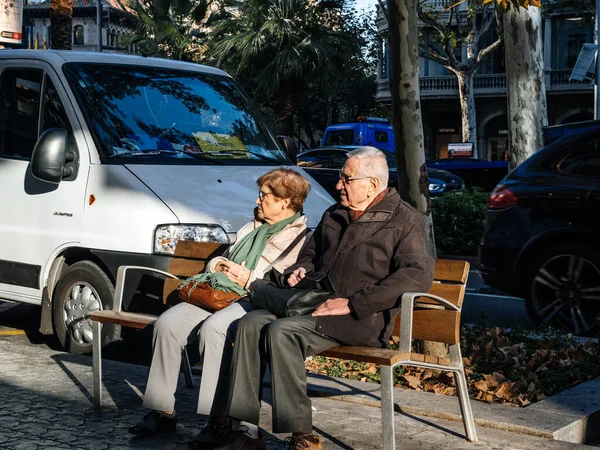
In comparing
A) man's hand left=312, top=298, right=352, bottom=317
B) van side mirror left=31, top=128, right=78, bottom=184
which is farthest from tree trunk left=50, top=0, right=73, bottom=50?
man's hand left=312, top=298, right=352, bottom=317

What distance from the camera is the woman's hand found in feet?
19.4

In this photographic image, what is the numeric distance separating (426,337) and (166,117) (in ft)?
11.8

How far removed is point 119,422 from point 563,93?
44998 mm

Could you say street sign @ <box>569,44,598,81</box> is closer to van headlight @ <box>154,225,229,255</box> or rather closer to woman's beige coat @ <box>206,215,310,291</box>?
van headlight @ <box>154,225,229,255</box>

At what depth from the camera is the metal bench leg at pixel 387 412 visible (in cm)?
491

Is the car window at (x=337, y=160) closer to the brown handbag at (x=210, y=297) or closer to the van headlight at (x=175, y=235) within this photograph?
the van headlight at (x=175, y=235)

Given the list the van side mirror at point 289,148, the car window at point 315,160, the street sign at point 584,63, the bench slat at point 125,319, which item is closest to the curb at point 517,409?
the bench slat at point 125,319

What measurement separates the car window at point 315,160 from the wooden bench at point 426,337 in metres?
16.7

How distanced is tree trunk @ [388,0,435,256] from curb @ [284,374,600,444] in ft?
4.54

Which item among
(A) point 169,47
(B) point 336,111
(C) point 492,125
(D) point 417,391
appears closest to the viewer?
(D) point 417,391

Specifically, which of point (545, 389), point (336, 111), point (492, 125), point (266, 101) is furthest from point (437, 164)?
point (336, 111)

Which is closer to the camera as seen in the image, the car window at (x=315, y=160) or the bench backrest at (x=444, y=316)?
the bench backrest at (x=444, y=316)

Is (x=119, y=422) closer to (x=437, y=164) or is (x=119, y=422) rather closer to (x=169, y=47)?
(x=437, y=164)

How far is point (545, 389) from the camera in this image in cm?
642
